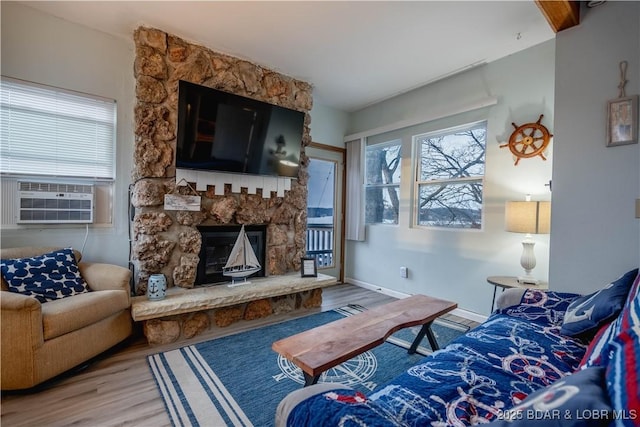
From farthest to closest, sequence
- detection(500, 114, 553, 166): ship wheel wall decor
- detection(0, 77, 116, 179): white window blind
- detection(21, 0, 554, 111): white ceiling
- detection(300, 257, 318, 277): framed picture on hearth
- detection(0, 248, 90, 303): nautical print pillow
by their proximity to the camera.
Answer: detection(300, 257, 318, 277): framed picture on hearth
detection(500, 114, 553, 166): ship wheel wall decor
detection(0, 77, 116, 179): white window blind
detection(21, 0, 554, 111): white ceiling
detection(0, 248, 90, 303): nautical print pillow

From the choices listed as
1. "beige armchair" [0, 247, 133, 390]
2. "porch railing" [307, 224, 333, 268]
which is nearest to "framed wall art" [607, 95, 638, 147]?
"porch railing" [307, 224, 333, 268]

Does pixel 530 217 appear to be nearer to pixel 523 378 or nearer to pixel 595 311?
pixel 595 311

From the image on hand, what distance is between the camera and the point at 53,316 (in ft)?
6.01

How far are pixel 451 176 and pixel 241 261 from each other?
2657 mm

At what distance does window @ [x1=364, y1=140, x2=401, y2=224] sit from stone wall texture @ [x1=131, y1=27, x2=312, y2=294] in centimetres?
187

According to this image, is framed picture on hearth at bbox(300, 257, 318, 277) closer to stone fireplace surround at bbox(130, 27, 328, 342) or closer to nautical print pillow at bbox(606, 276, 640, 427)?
stone fireplace surround at bbox(130, 27, 328, 342)

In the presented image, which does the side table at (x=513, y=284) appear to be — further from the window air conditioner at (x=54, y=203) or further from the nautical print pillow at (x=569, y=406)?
the window air conditioner at (x=54, y=203)

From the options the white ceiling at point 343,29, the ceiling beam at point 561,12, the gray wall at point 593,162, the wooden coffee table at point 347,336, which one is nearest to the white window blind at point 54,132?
the white ceiling at point 343,29

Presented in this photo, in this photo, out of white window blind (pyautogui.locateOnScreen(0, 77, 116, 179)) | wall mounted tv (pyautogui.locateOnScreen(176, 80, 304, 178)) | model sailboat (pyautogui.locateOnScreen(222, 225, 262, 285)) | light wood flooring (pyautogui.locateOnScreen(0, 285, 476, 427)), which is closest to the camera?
light wood flooring (pyautogui.locateOnScreen(0, 285, 476, 427))

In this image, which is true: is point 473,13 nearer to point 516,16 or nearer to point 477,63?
point 516,16

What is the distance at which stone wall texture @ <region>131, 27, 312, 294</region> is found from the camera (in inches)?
104

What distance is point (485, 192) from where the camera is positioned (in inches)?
121

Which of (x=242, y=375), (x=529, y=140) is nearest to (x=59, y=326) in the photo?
(x=242, y=375)

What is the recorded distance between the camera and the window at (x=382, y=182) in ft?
13.4
